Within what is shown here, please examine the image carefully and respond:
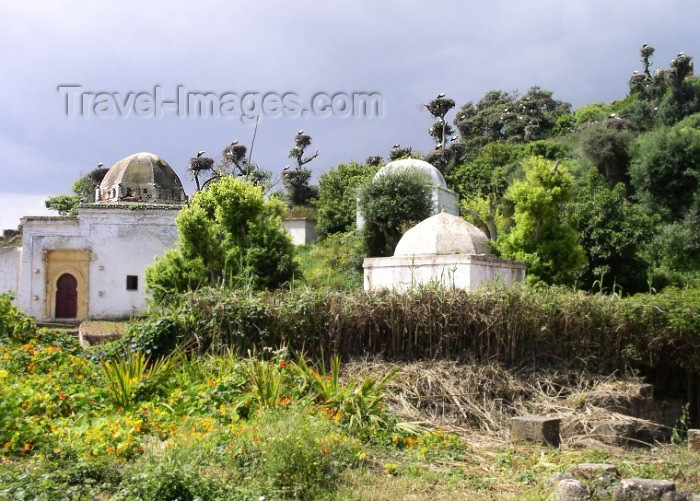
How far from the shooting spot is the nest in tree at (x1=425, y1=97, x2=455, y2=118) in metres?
50.5

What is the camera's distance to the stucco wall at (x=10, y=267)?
78.7 feet

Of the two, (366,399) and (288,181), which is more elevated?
(288,181)

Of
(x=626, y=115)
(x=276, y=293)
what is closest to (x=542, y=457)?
(x=276, y=293)

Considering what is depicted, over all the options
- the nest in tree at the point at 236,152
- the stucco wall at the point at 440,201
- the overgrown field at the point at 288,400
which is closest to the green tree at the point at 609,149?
the stucco wall at the point at 440,201

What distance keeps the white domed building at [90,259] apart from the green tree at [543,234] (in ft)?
37.6

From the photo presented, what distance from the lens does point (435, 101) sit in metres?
50.7

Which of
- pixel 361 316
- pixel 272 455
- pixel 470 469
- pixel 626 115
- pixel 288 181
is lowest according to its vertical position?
pixel 470 469

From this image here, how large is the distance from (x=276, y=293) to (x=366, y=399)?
132 inches

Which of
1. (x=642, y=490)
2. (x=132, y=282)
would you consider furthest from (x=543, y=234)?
(x=642, y=490)

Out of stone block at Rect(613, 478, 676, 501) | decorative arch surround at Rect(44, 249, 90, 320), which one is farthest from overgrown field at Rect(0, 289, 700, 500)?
decorative arch surround at Rect(44, 249, 90, 320)

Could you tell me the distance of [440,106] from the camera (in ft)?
166

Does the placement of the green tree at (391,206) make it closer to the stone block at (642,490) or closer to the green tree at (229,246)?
the green tree at (229,246)

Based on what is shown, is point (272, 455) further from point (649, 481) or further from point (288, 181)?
point (288, 181)

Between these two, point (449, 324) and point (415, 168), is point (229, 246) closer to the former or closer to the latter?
point (415, 168)
